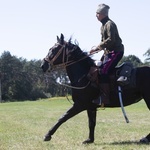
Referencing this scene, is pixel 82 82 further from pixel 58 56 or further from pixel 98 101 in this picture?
pixel 58 56

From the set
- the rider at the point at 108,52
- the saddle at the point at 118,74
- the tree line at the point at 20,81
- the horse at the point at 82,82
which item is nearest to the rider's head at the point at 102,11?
the rider at the point at 108,52

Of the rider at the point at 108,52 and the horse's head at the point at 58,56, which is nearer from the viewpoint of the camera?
the rider at the point at 108,52

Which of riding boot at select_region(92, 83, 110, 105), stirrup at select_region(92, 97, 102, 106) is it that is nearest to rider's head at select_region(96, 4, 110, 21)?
riding boot at select_region(92, 83, 110, 105)

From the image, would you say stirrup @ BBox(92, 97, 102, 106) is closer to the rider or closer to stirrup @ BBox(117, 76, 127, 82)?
the rider

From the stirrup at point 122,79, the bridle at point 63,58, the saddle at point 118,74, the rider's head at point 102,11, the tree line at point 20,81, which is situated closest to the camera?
the stirrup at point 122,79

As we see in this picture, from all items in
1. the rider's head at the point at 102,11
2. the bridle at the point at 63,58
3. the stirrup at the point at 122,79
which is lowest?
the stirrup at the point at 122,79

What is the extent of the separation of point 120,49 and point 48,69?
6.69ft

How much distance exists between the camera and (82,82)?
1057cm

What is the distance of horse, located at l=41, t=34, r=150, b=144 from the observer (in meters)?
10.3

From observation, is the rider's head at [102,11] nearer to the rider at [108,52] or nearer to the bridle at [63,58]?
the rider at [108,52]

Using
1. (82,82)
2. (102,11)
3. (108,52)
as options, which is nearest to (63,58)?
(82,82)

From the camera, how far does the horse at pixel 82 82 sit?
33.9 feet

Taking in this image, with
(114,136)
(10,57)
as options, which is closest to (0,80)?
(10,57)

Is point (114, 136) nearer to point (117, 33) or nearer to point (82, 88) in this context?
point (82, 88)
